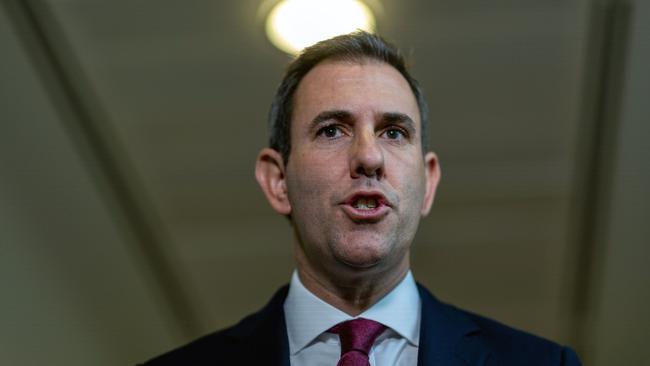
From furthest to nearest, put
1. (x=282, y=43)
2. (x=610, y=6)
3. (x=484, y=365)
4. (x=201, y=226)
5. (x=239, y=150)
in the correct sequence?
1. (x=201, y=226)
2. (x=239, y=150)
3. (x=282, y=43)
4. (x=610, y=6)
5. (x=484, y=365)

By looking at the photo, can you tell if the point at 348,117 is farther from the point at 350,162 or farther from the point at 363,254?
the point at 363,254

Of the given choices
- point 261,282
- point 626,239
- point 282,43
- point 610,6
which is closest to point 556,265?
point 626,239

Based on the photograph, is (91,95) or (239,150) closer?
(91,95)

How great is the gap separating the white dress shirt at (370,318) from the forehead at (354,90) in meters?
0.29

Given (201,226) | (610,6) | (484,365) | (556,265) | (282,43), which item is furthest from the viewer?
(556,265)

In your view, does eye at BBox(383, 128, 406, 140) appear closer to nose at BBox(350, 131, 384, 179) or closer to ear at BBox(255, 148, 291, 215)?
nose at BBox(350, 131, 384, 179)

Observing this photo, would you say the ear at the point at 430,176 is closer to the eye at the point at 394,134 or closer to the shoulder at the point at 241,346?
the eye at the point at 394,134

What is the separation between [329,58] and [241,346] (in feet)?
1.66

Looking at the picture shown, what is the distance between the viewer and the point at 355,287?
Result: 131 centimetres

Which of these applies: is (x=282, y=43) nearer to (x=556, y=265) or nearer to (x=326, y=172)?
(x=326, y=172)

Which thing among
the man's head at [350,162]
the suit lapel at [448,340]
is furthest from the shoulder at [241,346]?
the suit lapel at [448,340]

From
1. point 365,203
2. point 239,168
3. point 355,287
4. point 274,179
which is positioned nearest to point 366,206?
point 365,203

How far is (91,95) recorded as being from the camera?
2.17 meters

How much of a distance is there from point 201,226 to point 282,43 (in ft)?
3.06
